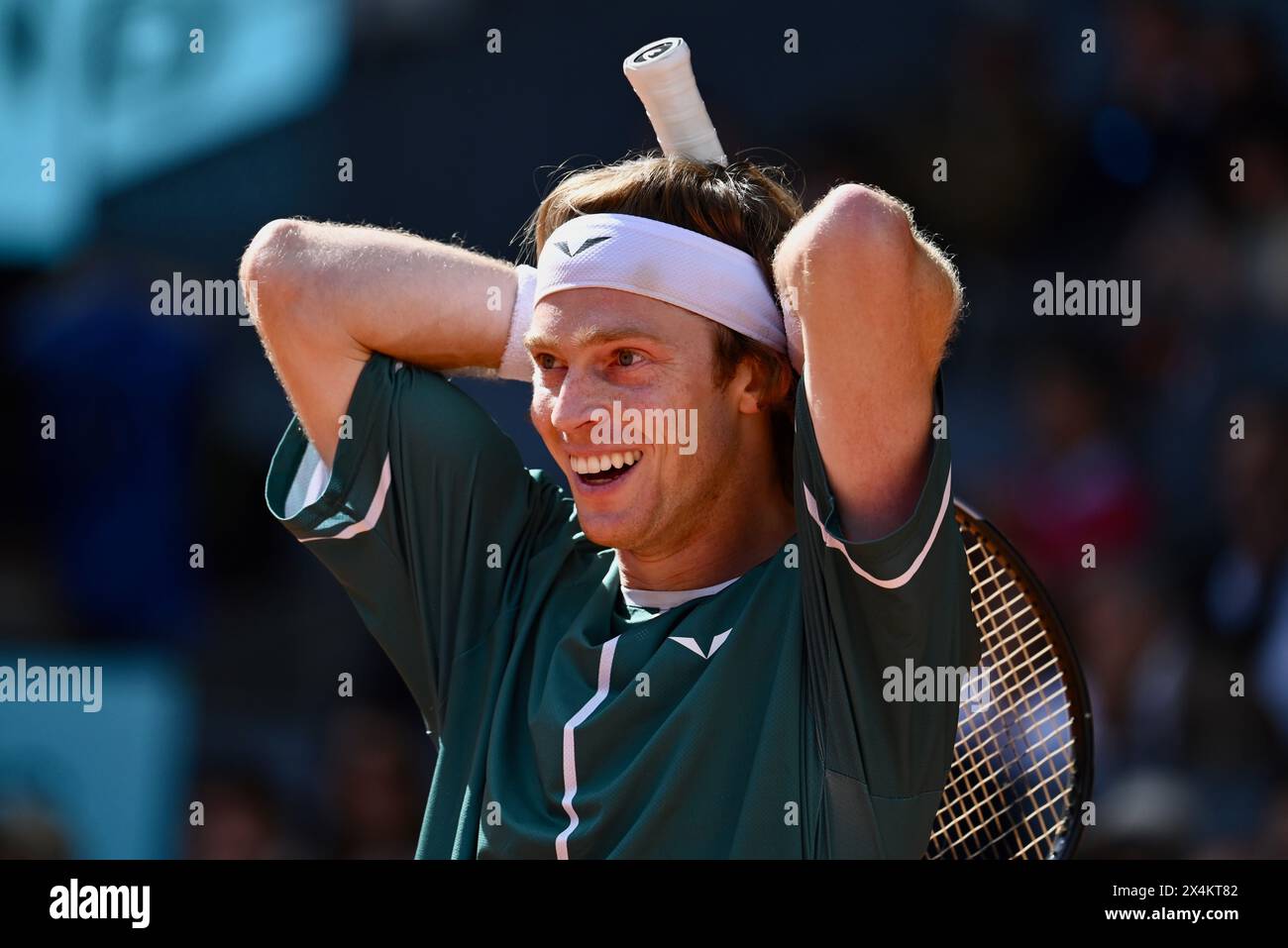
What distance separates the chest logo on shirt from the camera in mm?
2607

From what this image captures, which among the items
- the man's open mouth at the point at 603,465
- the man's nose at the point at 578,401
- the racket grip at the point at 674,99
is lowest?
the man's open mouth at the point at 603,465

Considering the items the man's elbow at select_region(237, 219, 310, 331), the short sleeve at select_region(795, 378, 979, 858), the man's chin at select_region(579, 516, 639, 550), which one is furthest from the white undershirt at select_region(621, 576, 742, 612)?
the man's elbow at select_region(237, 219, 310, 331)

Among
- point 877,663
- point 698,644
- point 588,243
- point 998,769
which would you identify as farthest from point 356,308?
point 998,769

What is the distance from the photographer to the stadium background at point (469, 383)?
4.88 m

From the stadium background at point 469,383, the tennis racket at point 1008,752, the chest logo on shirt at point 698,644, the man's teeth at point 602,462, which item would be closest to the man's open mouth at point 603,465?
the man's teeth at point 602,462

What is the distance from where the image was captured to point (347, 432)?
2838 mm

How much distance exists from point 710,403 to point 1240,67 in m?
3.40

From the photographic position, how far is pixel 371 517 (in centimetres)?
281

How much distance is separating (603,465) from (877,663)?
51cm

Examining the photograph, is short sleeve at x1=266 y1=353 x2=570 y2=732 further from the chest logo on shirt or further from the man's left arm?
the man's left arm

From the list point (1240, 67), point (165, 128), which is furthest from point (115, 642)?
point (1240, 67)

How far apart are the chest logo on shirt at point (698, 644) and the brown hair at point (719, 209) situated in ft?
1.06

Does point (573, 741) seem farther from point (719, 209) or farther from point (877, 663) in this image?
point (719, 209)

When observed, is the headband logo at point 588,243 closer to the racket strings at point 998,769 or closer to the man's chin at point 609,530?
the man's chin at point 609,530
